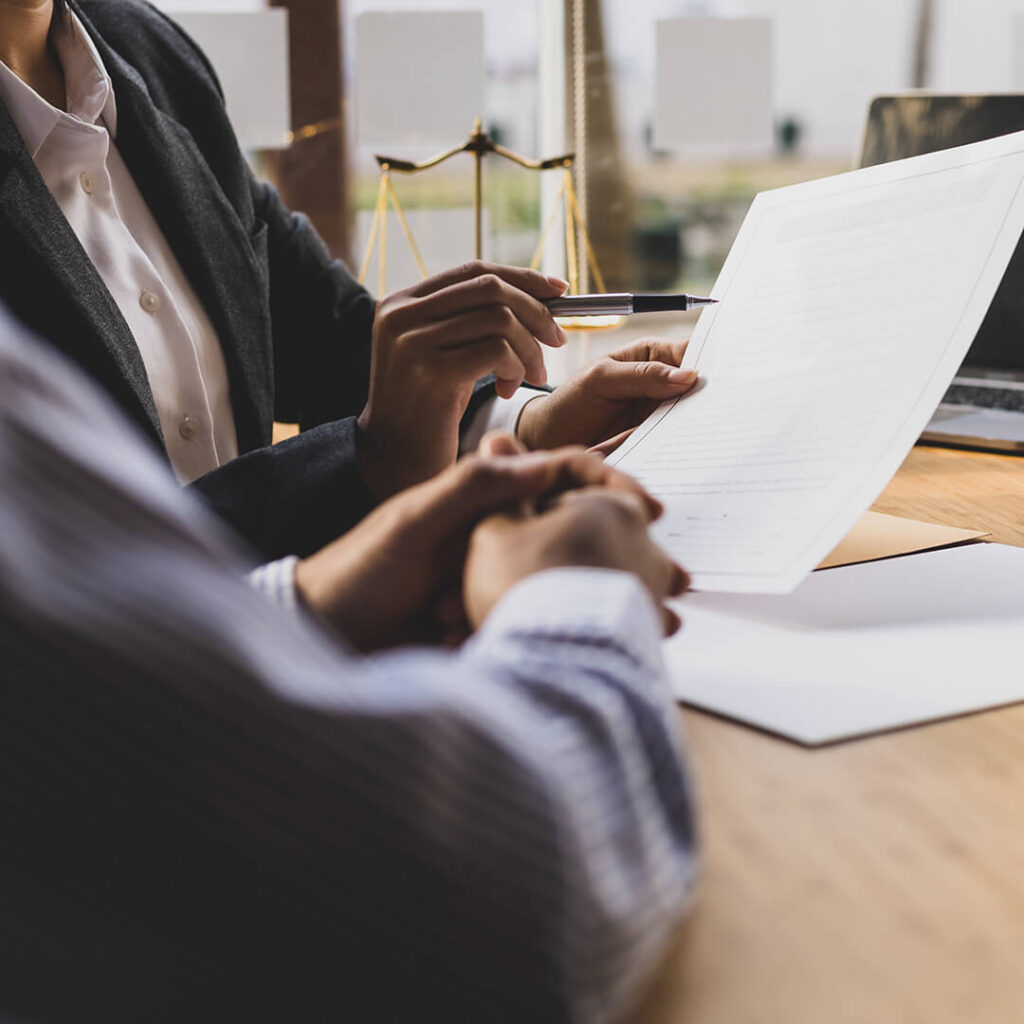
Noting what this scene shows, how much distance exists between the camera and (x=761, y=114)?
2037mm

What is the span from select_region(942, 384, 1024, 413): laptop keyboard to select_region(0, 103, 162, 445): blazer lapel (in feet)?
2.71

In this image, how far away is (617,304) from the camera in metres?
0.76

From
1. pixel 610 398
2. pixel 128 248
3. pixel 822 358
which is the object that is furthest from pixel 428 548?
pixel 128 248

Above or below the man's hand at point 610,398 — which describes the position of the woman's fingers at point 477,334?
above

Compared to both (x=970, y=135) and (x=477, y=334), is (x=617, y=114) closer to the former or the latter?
(x=970, y=135)

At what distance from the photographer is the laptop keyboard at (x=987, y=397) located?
1.18 m

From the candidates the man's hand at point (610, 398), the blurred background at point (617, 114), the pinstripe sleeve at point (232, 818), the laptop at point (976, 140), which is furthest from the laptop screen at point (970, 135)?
the blurred background at point (617, 114)

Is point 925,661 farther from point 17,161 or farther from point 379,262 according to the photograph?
point 379,262

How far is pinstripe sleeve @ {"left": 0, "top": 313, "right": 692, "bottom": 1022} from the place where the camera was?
256 millimetres

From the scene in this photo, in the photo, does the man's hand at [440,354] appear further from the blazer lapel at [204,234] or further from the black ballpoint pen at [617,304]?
the blazer lapel at [204,234]

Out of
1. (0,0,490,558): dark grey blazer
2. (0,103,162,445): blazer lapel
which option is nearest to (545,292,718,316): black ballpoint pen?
(0,0,490,558): dark grey blazer

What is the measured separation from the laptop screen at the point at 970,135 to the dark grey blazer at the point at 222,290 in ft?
1.98

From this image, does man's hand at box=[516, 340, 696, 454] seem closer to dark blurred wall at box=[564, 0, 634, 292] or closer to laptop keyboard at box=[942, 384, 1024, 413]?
laptop keyboard at box=[942, 384, 1024, 413]

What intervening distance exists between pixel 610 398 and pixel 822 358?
206 millimetres
